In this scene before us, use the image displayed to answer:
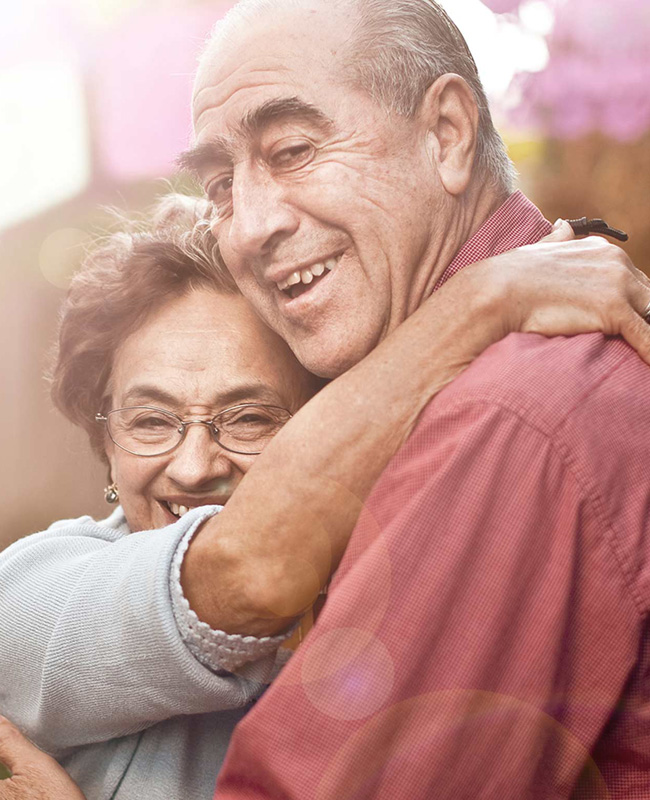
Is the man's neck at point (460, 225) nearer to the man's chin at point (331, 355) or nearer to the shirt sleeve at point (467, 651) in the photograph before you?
the man's chin at point (331, 355)

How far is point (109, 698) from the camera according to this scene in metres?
0.78

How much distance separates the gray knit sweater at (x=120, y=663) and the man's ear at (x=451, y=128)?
1.24 feet

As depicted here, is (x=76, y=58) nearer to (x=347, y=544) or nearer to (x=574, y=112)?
(x=574, y=112)

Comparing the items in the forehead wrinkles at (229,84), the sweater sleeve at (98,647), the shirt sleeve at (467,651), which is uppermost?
the forehead wrinkles at (229,84)

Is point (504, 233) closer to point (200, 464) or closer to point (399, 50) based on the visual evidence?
point (399, 50)

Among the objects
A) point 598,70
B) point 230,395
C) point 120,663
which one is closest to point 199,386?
point 230,395

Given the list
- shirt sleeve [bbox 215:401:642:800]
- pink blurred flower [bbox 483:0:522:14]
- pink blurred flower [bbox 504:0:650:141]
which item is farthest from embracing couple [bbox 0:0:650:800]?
pink blurred flower [bbox 504:0:650:141]

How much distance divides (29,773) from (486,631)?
564mm

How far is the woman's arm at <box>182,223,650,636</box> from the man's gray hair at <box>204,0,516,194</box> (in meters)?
0.21

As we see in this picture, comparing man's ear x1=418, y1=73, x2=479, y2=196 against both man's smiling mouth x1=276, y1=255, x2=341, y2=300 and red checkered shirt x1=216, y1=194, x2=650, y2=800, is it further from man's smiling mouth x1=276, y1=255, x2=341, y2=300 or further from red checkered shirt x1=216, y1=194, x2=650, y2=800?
red checkered shirt x1=216, y1=194, x2=650, y2=800

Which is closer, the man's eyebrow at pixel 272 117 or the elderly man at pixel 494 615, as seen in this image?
the elderly man at pixel 494 615

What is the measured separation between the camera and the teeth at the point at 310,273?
0.84 meters

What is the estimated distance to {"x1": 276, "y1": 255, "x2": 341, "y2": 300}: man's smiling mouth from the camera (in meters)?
0.84

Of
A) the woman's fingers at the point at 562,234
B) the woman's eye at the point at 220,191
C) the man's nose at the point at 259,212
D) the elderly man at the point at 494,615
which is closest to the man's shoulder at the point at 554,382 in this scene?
the elderly man at the point at 494,615
